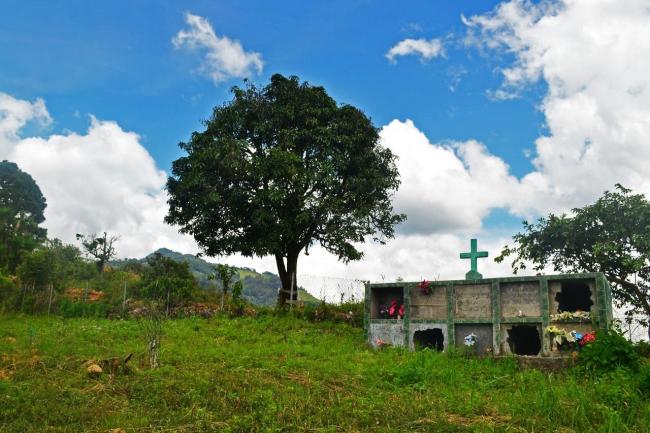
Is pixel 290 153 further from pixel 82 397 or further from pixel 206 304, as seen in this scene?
pixel 82 397

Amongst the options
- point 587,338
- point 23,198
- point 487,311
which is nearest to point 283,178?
point 487,311

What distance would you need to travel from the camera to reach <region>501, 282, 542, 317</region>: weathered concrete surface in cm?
1691

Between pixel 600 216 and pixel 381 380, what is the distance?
728 inches

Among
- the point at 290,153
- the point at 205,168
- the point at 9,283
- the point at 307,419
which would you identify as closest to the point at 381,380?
the point at 307,419

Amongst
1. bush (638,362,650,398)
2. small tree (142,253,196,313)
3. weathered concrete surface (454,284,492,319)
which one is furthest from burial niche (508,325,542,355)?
small tree (142,253,196,313)

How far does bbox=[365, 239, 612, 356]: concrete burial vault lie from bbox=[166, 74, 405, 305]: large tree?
26.4 ft

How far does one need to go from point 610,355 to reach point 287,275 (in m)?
18.1

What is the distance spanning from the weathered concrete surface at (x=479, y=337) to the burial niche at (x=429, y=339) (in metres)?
0.85

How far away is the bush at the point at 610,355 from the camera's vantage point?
12.9 meters

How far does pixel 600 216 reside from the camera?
84.3 feet

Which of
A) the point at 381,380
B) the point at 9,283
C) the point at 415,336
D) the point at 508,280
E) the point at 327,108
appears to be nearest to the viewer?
the point at 381,380

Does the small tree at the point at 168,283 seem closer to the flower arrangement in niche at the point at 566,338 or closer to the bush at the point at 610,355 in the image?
the flower arrangement in niche at the point at 566,338

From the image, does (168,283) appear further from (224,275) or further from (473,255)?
(473,255)

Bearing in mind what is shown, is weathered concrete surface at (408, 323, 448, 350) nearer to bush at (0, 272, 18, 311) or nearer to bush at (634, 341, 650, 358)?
bush at (634, 341, 650, 358)
